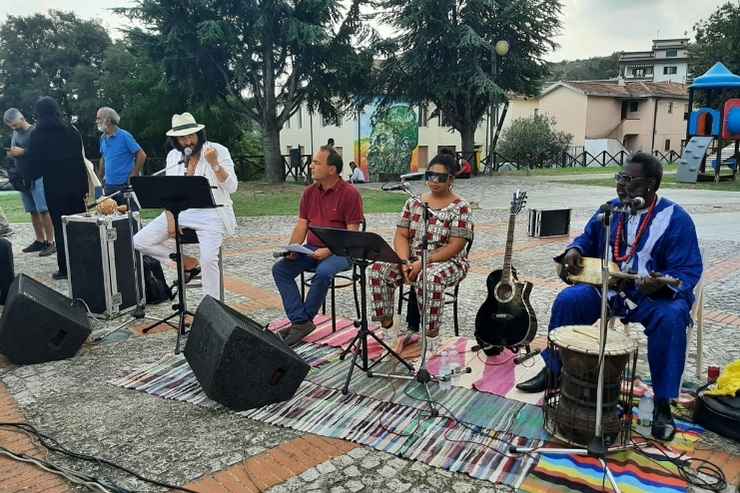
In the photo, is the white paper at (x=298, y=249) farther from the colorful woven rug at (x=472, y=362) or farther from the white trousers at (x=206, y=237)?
the white trousers at (x=206, y=237)

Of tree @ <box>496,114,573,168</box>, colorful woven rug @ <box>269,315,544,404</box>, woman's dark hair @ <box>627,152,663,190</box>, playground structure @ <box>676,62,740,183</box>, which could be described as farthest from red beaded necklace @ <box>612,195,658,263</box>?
tree @ <box>496,114,573,168</box>

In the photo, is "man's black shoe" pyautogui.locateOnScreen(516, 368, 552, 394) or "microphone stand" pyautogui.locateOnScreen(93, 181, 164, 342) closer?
"man's black shoe" pyautogui.locateOnScreen(516, 368, 552, 394)

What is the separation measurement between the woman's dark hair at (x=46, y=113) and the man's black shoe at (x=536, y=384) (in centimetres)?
563

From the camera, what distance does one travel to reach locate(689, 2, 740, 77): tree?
27.9 meters

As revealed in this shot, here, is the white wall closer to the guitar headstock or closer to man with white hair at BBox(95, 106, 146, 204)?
man with white hair at BBox(95, 106, 146, 204)

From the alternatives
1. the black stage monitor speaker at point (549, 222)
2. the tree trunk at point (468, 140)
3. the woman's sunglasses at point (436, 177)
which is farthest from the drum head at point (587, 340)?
the tree trunk at point (468, 140)

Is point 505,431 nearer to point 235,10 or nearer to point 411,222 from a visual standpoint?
point 411,222

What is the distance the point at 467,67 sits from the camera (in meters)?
23.4

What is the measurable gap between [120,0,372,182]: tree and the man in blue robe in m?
17.2

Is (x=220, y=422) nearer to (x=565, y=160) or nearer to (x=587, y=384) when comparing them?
(x=587, y=384)

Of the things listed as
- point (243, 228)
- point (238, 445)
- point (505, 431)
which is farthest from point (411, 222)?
point (243, 228)

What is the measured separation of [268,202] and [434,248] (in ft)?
39.8

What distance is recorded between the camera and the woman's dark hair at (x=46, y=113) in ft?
20.6

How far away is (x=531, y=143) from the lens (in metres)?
35.2
